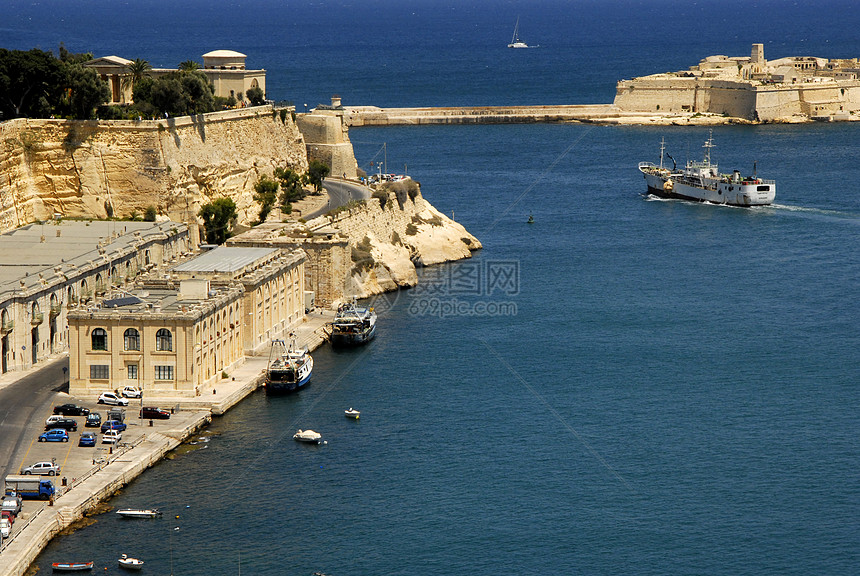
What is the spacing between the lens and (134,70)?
8788cm

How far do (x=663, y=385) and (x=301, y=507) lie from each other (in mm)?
21671

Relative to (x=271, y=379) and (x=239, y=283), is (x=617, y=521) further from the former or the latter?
(x=239, y=283)

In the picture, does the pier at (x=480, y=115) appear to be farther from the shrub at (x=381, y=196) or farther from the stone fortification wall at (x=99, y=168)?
the stone fortification wall at (x=99, y=168)

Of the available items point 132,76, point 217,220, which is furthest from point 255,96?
point 217,220

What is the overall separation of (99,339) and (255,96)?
40514 millimetres

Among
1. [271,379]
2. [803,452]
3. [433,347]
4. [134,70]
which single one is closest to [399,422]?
[271,379]

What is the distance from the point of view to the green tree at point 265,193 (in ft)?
289

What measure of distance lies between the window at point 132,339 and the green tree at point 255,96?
40.3 meters

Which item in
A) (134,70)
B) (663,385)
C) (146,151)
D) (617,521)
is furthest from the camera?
(134,70)

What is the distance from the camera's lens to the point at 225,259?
70125 mm

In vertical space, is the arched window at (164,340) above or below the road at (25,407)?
above

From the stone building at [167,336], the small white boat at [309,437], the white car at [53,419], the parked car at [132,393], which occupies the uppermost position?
the stone building at [167,336]

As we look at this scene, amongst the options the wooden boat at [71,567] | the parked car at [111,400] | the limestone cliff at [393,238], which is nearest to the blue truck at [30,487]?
the wooden boat at [71,567]

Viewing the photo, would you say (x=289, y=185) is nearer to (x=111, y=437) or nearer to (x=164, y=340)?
(x=164, y=340)
